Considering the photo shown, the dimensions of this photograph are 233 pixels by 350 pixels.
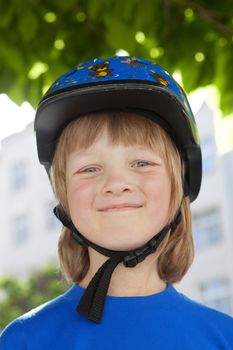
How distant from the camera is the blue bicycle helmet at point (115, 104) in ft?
8.51

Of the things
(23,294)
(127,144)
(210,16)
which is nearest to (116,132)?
(127,144)

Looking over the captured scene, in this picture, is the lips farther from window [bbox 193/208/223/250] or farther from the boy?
window [bbox 193/208/223/250]

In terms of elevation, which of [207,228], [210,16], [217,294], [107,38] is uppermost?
[210,16]

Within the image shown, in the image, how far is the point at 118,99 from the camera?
266cm

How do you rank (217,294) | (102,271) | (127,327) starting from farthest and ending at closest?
(217,294)
(102,271)
(127,327)

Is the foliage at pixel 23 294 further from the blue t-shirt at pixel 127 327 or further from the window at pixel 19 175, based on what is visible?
the blue t-shirt at pixel 127 327

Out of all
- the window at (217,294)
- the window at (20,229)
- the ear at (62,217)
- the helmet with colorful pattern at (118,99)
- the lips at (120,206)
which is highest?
the helmet with colorful pattern at (118,99)

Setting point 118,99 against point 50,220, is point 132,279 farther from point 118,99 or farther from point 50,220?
point 50,220

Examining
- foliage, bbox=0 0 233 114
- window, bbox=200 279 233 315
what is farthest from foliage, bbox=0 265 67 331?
foliage, bbox=0 0 233 114

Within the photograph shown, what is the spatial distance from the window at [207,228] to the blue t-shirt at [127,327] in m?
24.5

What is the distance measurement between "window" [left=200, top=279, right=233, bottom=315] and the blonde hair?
22.9 metres

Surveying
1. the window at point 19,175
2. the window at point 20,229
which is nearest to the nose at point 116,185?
the window at point 20,229

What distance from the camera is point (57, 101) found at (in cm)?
271

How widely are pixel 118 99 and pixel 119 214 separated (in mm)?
378
